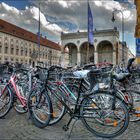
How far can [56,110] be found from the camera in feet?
14.7

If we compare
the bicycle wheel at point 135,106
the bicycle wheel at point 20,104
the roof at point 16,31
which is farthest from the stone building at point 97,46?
the bicycle wheel at point 135,106

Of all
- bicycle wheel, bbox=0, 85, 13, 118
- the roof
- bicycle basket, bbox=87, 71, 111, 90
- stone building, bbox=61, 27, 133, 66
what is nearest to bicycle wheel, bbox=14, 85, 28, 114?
bicycle wheel, bbox=0, 85, 13, 118

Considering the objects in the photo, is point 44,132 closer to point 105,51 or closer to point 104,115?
point 104,115

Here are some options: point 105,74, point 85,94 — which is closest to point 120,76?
point 105,74

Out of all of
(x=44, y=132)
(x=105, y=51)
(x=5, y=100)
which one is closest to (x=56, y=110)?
(x=44, y=132)

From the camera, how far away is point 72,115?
399cm

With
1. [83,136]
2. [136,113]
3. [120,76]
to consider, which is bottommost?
[83,136]

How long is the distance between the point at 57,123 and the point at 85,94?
1177mm

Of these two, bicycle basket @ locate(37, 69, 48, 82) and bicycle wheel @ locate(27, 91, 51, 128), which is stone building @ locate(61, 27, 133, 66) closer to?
bicycle basket @ locate(37, 69, 48, 82)

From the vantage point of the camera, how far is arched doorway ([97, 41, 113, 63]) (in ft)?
198

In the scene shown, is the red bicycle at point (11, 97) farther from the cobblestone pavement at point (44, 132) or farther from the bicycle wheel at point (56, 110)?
the bicycle wheel at point (56, 110)

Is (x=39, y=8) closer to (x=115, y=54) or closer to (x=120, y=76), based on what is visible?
(x=120, y=76)

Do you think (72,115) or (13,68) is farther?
(13,68)

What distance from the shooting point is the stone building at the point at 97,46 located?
57562 mm
